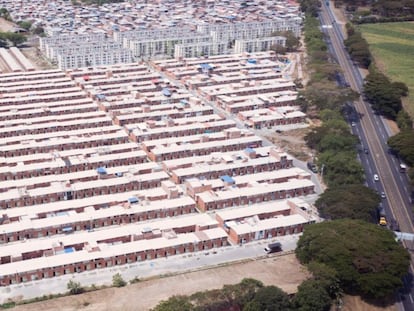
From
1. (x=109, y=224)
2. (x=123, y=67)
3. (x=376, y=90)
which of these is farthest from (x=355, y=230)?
(x=123, y=67)

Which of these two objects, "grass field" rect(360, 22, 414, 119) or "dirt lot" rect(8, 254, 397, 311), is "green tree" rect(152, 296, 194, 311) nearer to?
"dirt lot" rect(8, 254, 397, 311)

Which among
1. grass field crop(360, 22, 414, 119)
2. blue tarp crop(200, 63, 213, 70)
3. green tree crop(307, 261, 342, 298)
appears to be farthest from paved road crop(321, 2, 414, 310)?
blue tarp crop(200, 63, 213, 70)

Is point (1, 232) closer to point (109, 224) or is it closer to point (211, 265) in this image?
point (109, 224)

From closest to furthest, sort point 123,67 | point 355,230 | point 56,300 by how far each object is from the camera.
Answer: point 56,300, point 355,230, point 123,67

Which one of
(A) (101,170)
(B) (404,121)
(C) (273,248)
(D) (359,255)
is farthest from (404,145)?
(A) (101,170)

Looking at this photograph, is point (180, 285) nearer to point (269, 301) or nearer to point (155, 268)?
point (155, 268)

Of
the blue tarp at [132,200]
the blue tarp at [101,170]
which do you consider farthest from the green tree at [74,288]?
the blue tarp at [101,170]
